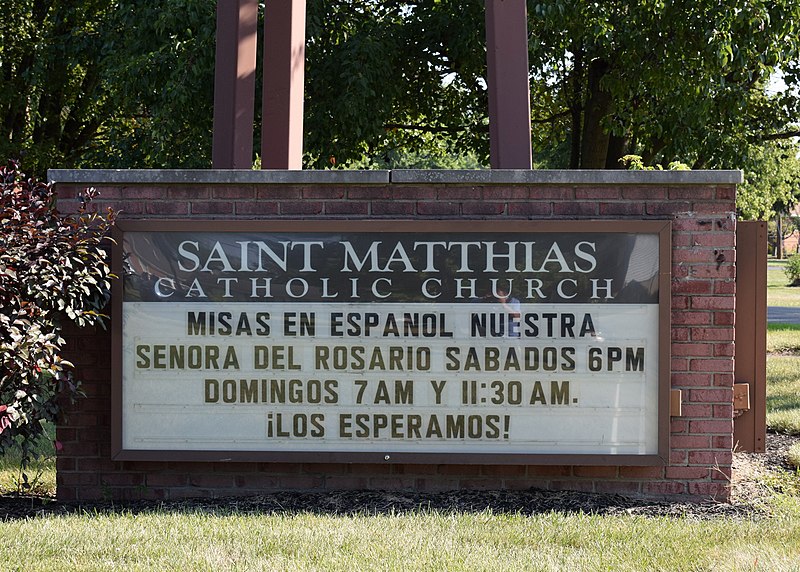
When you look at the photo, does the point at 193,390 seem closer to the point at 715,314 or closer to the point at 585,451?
the point at 585,451

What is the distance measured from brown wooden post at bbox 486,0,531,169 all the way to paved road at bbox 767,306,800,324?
1795cm

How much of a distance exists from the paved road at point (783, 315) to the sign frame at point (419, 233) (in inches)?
719

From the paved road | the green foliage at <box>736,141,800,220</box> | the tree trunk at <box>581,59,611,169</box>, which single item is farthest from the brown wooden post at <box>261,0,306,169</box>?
the paved road

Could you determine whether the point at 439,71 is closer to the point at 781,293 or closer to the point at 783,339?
the point at 783,339

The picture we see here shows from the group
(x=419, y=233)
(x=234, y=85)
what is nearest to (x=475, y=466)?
(x=419, y=233)

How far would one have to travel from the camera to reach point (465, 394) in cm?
499

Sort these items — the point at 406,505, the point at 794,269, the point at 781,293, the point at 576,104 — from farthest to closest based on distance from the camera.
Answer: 1. the point at 794,269
2. the point at 781,293
3. the point at 576,104
4. the point at 406,505

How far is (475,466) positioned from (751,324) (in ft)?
5.61

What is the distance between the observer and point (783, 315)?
24.7 m

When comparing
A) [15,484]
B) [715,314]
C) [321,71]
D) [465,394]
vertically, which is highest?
[321,71]

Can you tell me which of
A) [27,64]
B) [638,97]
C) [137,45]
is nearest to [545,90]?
[638,97]

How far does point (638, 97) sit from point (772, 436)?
7104 millimetres

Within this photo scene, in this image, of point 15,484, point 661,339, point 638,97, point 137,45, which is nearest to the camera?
point 661,339

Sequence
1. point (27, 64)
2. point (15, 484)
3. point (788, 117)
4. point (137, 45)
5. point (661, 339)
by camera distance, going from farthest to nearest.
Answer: point (27, 64) → point (788, 117) → point (137, 45) → point (15, 484) → point (661, 339)
